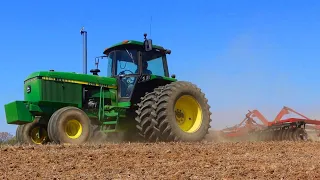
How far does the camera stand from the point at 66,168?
15.8 ft

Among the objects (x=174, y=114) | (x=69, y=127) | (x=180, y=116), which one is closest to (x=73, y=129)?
(x=69, y=127)

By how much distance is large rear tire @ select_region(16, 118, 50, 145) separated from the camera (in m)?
9.25

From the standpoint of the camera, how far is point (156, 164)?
504cm

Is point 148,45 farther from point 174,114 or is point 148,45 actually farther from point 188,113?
point 188,113

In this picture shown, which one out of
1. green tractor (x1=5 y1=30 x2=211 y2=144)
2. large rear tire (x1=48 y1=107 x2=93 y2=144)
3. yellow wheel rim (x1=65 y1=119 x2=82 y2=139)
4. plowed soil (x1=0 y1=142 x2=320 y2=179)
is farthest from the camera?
green tractor (x1=5 y1=30 x2=211 y2=144)

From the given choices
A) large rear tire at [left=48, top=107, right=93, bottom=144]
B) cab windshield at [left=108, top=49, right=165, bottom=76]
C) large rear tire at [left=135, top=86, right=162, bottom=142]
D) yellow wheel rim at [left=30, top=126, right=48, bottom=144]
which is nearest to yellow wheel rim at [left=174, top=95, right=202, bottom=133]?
large rear tire at [left=135, top=86, right=162, bottom=142]

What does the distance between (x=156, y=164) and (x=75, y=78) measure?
520 cm

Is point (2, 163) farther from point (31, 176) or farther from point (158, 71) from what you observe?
point (158, 71)

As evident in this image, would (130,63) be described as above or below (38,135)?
above

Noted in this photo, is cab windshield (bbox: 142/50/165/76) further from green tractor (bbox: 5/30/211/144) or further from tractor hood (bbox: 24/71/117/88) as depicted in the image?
tractor hood (bbox: 24/71/117/88)

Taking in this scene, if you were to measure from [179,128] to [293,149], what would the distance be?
2775 millimetres

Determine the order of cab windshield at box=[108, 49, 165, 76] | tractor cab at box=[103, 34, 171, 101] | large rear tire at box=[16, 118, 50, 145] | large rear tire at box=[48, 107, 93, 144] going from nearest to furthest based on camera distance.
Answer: large rear tire at box=[48, 107, 93, 144] < large rear tire at box=[16, 118, 50, 145] < tractor cab at box=[103, 34, 171, 101] < cab windshield at box=[108, 49, 165, 76]

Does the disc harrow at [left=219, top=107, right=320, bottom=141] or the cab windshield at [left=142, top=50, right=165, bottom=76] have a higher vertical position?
the cab windshield at [left=142, top=50, right=165, bottom=76]

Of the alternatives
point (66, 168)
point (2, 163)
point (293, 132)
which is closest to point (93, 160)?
point (66, 168)
